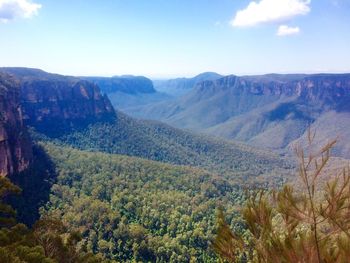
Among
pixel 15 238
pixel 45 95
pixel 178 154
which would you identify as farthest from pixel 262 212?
pixel 45 95

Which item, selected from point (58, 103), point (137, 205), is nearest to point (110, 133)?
point (58, 103)

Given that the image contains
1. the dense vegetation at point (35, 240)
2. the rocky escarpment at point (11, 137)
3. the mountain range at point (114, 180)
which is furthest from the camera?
the rocky escarpment at point (11, 137)

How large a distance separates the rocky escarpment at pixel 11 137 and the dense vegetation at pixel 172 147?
48029 millimetres

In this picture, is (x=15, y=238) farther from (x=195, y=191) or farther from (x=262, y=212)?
(x=195, y=191)

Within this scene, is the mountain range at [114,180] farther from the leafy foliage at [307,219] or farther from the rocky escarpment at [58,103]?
the leafy foliage at [307,219]

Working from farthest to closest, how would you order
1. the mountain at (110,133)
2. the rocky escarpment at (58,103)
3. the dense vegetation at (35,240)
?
the mountain at (110,133) < the rocky escarpment at (58,103) < the dense vegetation at (35,240)

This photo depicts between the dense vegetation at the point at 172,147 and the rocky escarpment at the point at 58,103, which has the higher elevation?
the rocky escarpment at the point at 58,103

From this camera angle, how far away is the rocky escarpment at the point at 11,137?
71.4 m

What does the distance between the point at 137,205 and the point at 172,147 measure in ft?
264

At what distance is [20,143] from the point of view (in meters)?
80.6

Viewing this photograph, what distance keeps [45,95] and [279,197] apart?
160 m

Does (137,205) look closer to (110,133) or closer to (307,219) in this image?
(307,219)

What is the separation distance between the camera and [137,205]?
81.9 meters

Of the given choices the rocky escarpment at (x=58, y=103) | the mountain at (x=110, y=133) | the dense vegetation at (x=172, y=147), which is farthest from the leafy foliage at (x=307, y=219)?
the rocky escarpment at (x=58, y=103)
